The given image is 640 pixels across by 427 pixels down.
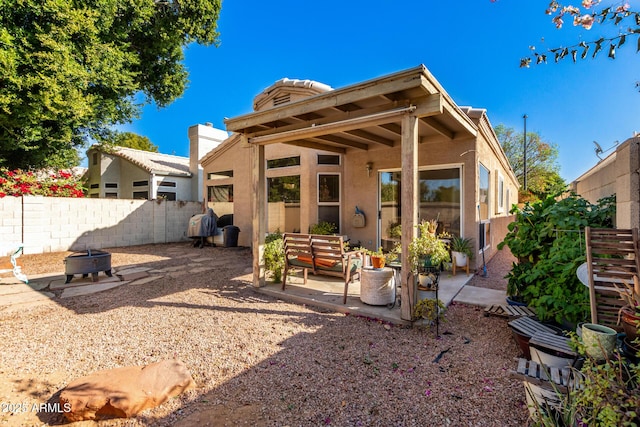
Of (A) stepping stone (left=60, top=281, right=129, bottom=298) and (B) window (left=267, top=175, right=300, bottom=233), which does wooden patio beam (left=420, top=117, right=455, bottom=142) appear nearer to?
(B) window (left=267, top=175, right=300, bottom=233)

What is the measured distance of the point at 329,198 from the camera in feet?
28.4

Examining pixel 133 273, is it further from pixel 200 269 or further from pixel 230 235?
pixel 230 235

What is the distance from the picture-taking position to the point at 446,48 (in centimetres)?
1168

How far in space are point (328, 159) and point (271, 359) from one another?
6462 millimetres

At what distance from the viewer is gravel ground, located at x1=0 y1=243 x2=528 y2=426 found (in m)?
2.24

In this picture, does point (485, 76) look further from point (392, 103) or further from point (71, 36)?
point (71, 36)

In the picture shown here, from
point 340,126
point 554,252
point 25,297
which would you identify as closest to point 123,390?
point 340,126

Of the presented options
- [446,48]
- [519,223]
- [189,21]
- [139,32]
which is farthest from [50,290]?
[446,48]

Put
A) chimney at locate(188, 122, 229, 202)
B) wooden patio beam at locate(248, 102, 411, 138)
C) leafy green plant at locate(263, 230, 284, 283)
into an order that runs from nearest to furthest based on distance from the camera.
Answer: wooden patio beam at locate(248, 102, 411, 138) → leafy green plant at locate(263, 230, 284, 283) → chimney at locate(188, 122, 229, 202)

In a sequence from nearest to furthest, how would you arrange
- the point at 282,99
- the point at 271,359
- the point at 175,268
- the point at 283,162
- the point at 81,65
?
the point at 271,359 → the point at 175,268 → the point at 282,99 → the point at 283,162 → the point at 81,65

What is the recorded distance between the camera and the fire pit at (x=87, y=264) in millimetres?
5980

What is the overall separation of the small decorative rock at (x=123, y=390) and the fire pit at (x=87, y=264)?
176 inches

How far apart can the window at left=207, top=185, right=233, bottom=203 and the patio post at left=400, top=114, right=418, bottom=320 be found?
9164mm

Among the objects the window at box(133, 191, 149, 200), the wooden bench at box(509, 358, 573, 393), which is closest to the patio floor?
the wooden bench at box(509, 358, 573, 393)
